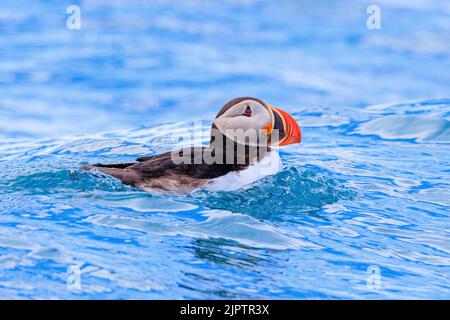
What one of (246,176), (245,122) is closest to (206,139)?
(245,122)

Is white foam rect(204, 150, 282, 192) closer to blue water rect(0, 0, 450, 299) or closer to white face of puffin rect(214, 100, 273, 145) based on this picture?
blue water rect(0, 0, 450, 299)

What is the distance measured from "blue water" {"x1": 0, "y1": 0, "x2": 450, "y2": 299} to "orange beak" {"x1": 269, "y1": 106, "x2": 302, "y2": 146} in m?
0.36

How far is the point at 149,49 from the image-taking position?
13.4m

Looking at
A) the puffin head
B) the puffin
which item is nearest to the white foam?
the puffin

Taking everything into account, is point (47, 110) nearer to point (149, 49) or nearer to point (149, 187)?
point (149, 49)

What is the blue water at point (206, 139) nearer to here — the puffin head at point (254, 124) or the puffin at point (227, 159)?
the puffin at point (227, 159)

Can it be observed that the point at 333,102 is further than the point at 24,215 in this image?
Yes

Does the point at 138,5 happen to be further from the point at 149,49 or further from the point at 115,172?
the point at 115,172

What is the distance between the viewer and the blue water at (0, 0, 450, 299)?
17.3 feet
